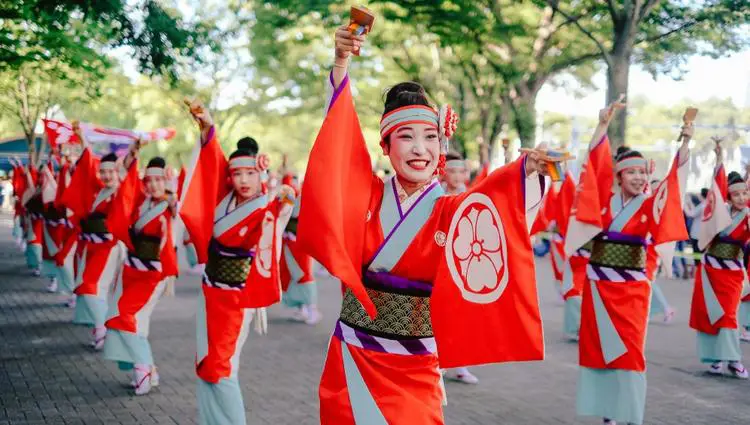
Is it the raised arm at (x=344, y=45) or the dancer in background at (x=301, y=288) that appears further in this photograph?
the dancer in background at (x=301, y=288)

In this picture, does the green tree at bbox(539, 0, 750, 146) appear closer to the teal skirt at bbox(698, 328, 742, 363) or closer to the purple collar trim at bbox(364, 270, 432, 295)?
the teal skirt at bbox(698, 328, 742, 363)

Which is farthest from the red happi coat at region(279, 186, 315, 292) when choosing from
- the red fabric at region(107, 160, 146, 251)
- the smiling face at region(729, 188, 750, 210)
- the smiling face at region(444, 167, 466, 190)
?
the smiling face at region(729, 188, 750, 210)

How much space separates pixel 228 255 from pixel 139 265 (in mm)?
1635

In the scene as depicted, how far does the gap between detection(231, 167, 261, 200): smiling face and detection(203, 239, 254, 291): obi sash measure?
0.37 meters

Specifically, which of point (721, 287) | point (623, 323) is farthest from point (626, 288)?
point (721, 287)

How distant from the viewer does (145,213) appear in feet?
23.0

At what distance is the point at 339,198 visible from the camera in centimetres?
314

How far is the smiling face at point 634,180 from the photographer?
6.05m

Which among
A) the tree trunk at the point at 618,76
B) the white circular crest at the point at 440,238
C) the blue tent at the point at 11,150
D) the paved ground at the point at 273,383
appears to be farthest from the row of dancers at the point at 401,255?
the blue tent at the point at 11,150

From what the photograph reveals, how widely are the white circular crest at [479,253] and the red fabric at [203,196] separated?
2.46m

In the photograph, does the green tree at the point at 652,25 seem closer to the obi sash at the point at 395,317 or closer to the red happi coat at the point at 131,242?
the red happi coat at the point at 131,242

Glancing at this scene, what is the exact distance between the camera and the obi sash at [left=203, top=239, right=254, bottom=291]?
543 centimetres

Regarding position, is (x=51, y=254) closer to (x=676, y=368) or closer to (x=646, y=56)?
(x=676, y=368)

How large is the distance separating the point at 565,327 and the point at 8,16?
6.84 meters
